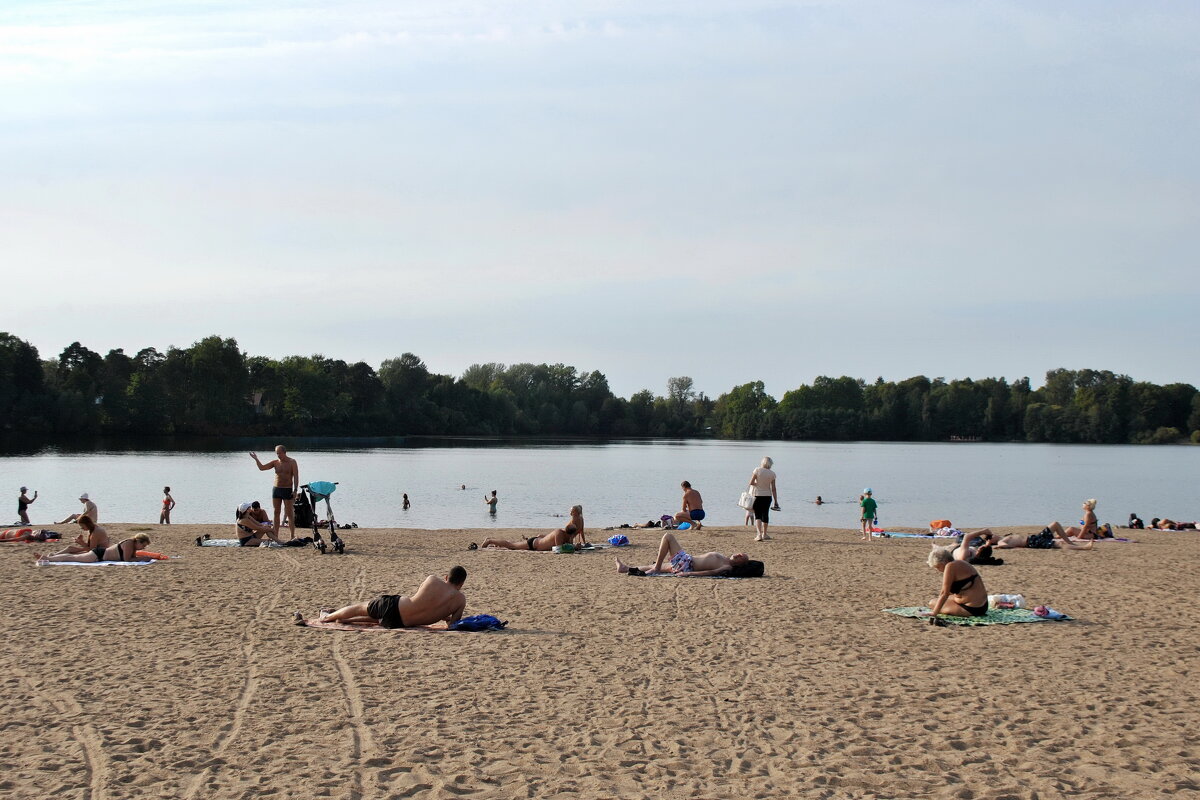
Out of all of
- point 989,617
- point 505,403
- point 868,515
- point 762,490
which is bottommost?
point 989,617

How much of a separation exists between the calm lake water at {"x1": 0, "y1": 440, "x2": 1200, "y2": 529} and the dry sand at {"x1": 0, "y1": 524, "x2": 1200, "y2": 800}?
1753 centimetres

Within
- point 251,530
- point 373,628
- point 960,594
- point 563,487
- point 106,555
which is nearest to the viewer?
point 373,628

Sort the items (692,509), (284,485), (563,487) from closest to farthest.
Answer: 1. (284,485)
2. (692,509)
3. (563,487)

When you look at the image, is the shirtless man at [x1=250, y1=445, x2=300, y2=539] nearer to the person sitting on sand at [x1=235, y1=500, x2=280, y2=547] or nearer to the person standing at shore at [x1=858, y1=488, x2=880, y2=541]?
the person sitting on sand at [x1=235, y1=500, x2=280, y2=547]

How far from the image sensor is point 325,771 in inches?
211

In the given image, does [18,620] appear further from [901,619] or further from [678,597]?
[901,619]

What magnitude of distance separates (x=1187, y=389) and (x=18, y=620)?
6189 inches

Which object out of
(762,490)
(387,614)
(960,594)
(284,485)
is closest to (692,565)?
(960,594)

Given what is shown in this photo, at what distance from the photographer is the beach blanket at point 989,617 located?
9859mm

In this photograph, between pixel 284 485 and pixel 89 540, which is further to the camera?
pixel 284 485

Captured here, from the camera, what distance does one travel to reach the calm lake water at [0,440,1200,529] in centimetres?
3219

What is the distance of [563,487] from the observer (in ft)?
149

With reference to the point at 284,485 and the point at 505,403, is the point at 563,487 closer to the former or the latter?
the point at 284,485

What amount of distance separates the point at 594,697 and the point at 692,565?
6475 mm
